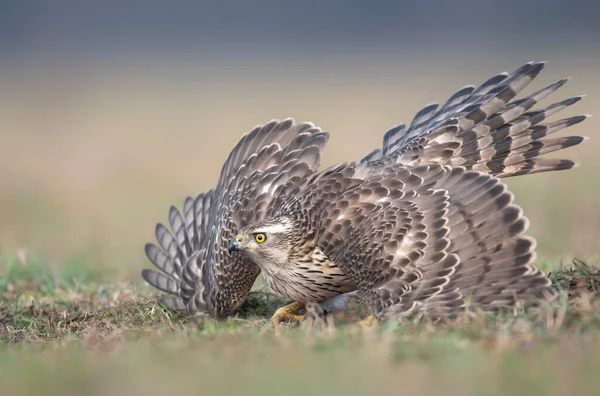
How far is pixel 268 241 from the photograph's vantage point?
821cm

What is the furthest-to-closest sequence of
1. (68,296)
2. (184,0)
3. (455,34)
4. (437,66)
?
(184,0)
(455,34)
(437,66)
(68,296)

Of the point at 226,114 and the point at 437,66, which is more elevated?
the point at 437,66

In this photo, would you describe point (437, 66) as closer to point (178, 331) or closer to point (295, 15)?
point (295, 15)

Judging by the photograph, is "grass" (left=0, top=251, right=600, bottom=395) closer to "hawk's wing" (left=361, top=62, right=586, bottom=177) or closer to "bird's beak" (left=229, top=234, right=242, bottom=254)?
"bird's beak" (left=229, top=234, right=242, bottom=254)

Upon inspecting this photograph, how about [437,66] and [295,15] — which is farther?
[295,15]

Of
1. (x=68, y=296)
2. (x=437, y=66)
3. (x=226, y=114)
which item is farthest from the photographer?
(x=437, y=66)

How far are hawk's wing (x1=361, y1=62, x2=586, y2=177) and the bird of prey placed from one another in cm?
1

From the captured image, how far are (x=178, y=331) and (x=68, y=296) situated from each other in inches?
106

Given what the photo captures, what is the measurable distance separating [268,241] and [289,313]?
772mm

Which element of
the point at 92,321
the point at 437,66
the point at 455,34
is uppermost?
the point at 455,34

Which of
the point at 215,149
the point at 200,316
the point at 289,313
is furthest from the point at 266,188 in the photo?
the point at 215,149

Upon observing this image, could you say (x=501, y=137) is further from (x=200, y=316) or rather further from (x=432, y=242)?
(x=200, y=316)

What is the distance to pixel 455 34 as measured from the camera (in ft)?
144

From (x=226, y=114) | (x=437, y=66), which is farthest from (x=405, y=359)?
(x=437, y=66)
